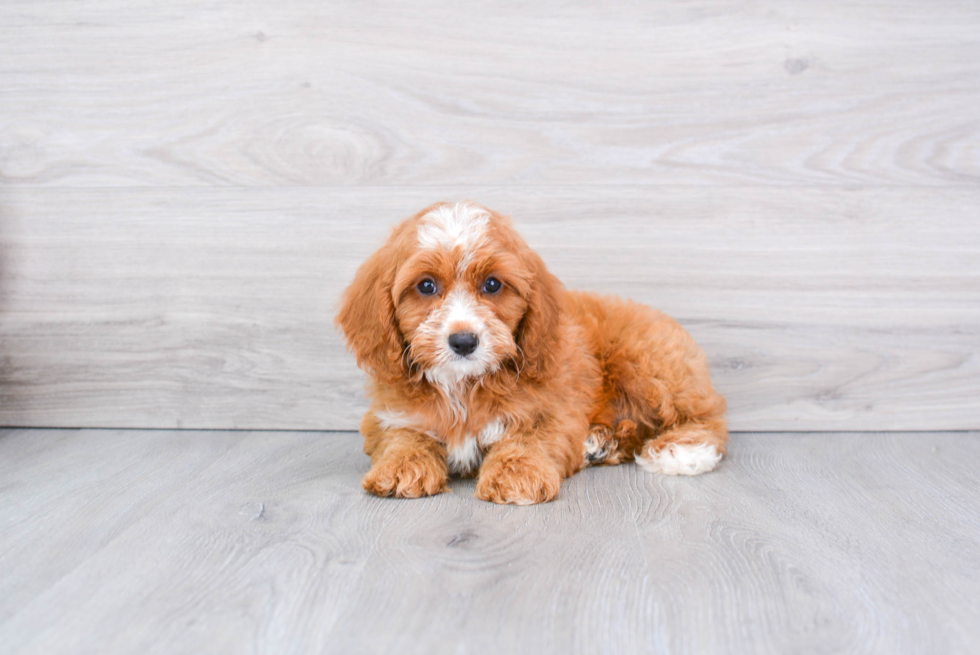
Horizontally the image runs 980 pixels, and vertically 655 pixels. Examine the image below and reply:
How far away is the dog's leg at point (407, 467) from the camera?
2004 millimetres

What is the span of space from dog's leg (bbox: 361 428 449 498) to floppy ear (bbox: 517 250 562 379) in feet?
1.25

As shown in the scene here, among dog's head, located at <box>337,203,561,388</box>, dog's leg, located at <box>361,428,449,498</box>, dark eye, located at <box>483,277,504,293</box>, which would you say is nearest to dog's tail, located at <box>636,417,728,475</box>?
dog's head, located at <box>337,203,561,388</box>

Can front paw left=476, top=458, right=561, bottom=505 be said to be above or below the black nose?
below

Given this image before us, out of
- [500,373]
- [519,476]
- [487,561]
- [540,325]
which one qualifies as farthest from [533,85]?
[487,561]

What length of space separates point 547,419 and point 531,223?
909 mm

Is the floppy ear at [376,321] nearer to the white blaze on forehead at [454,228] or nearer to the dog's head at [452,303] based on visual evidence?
the dog's head at [452,303]

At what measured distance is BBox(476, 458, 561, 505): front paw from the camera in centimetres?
195

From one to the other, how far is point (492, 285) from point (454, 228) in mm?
193

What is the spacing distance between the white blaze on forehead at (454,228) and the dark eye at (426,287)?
0.10 metres

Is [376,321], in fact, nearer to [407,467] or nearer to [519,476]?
[407,467]

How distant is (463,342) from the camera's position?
1.86m

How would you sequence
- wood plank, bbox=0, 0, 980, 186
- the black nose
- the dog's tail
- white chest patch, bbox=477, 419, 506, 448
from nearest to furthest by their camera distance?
the black nose < white chest patch, bbox=477, 419, 506, 448 < the dog's tail < wood plank, bbox=0, 0, 980, 186

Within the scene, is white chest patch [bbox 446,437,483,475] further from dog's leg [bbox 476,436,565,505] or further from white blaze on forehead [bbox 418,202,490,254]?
white blaze on forehead [bbox 418,202,490,254]

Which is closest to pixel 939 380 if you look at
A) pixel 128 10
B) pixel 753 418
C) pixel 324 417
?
pixel 753 418
